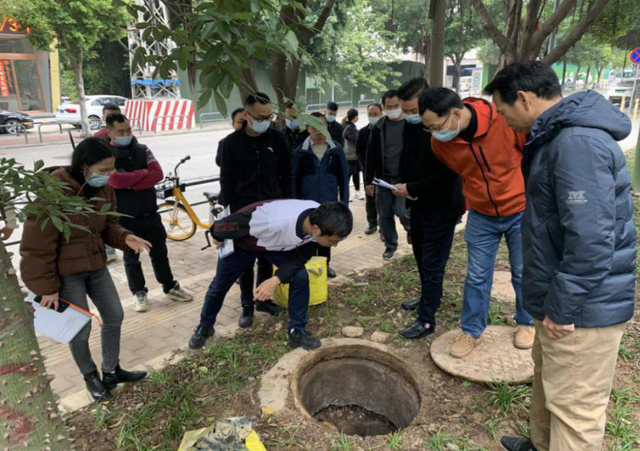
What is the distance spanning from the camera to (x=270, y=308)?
390cm

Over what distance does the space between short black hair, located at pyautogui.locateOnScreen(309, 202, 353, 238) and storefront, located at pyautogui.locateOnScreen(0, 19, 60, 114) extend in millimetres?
24992

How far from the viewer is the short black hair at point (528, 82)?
6.15ft

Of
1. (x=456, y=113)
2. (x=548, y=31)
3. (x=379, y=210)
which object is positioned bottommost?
(x=379, y=210)

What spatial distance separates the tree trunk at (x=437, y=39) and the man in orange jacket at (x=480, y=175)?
8.62 ft

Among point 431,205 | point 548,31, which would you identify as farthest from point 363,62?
point 431,205

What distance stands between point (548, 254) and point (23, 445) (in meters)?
2.03

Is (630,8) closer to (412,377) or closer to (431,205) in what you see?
(431,205)

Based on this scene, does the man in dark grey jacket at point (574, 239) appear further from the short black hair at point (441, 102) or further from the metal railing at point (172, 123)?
the metal railing at point (172, 123)

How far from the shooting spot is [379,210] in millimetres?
5102

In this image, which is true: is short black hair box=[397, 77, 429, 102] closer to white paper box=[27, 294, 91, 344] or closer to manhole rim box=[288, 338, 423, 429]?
manhole rim box=[288, 338, 423, 429]

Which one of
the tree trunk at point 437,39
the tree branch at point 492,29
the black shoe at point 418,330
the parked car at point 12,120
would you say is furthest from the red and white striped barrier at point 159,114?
the black shoe at point 418,330

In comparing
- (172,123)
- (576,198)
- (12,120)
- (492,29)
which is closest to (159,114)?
(172,123)

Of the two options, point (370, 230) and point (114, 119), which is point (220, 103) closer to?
point (114, 119)

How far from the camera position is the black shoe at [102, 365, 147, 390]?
9.48 ft
